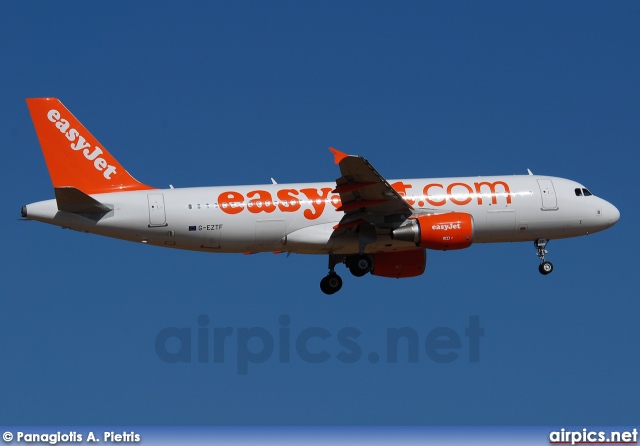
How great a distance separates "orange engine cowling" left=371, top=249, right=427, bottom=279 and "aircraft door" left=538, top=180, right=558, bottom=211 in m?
6.34

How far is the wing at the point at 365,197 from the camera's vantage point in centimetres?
5684

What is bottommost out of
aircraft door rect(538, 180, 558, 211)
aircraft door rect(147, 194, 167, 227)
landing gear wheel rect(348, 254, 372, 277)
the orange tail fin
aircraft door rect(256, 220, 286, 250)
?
landing gear wheel rect(348, 254, 372, 277)

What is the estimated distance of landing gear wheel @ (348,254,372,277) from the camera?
205 feet

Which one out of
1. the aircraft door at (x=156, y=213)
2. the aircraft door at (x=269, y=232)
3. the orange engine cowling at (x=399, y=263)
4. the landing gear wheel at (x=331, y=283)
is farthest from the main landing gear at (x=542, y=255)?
the aircraft door at (x=156, y=213)

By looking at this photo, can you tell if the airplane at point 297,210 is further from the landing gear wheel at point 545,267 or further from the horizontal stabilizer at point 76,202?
the landing gear wheel at point 545,267

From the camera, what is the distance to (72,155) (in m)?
60.5

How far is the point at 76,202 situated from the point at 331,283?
523 inches

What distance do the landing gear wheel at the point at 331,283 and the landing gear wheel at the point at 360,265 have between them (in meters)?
1.13

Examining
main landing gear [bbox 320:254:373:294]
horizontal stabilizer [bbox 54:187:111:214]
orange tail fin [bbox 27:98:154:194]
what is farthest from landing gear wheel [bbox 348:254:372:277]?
horizontal stabilizer [bbox 54:187:111:214]

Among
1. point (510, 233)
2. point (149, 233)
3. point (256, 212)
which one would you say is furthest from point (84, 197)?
point (510, 233)

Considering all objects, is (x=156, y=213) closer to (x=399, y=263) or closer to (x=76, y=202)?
(x=76, y=202)

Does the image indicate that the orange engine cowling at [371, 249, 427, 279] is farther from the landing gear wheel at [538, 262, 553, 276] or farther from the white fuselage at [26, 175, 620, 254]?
the landing gear wheel at [538, 262, 553, 276]

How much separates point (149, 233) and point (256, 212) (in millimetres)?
5036

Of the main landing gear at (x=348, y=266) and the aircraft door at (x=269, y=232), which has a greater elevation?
the aircraft door at (x=269, y=232)
